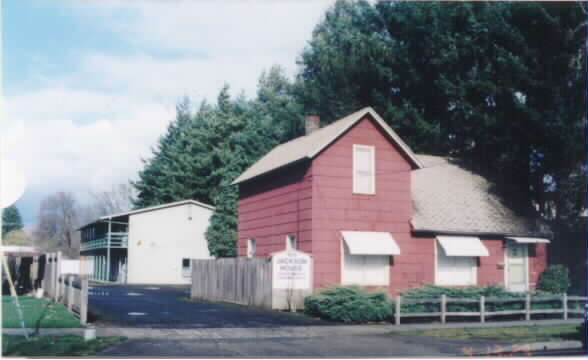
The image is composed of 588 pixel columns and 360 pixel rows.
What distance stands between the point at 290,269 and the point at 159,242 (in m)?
31.7

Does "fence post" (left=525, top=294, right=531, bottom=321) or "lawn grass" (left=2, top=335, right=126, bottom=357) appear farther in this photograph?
"fence post" (left=525, top=294, right=531, bottom=321)

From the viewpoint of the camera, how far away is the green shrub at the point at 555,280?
27484 millimetres

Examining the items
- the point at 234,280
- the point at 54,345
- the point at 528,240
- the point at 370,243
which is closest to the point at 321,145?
the point at 370,243

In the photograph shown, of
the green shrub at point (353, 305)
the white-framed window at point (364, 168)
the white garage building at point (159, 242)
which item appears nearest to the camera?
the green shrub at point (353, 305)

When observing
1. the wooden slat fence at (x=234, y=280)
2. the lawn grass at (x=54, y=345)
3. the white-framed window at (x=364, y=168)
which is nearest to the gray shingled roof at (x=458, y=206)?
the white-framed window at (x=364, y=168)

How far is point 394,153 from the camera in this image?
84.8 ft

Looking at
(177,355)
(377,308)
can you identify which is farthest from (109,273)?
(177,355)

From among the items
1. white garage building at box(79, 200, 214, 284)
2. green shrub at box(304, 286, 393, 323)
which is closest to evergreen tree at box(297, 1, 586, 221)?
green shrub at box(304, 286, 393, 323)

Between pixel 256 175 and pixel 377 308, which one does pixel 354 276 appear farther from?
pixel 256 175

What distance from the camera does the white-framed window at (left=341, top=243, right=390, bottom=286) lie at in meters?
24.5

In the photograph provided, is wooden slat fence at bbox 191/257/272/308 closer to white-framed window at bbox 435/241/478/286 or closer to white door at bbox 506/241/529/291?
white-framed window at bbox 435/241/478/286

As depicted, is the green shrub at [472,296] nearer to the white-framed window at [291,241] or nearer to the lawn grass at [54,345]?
the white-framed window at [291,241]

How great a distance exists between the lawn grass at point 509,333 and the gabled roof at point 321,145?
27.9 feet

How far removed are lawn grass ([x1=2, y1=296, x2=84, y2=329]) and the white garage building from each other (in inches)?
1115
